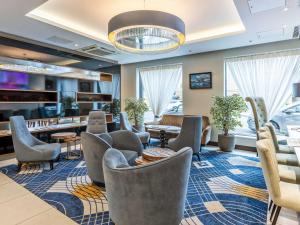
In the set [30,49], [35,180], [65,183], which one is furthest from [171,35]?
[30,49]

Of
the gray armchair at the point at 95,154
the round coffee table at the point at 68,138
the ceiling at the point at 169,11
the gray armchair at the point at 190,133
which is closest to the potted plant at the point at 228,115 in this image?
the gray armchair at the point at 190,133

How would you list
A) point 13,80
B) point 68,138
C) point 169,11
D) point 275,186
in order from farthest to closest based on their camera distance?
point 13,80
point 68,138
point 169,11
point 275,186

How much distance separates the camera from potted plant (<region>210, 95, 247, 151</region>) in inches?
200

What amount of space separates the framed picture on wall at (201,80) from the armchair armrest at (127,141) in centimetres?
314

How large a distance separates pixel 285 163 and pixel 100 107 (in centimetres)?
577

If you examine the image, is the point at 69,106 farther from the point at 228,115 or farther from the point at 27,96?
the point at 228,115

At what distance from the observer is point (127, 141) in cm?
395

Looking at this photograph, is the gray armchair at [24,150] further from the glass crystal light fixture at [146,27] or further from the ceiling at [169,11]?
the glass crystal light fixture at [146,27]

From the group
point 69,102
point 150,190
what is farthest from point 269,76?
point 69,102

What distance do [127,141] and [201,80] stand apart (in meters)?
3.37

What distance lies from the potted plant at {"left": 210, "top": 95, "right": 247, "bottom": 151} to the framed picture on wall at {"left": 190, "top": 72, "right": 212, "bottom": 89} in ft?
2.99

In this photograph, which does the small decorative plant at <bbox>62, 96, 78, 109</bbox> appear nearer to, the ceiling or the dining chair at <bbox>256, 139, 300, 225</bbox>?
the ceiling

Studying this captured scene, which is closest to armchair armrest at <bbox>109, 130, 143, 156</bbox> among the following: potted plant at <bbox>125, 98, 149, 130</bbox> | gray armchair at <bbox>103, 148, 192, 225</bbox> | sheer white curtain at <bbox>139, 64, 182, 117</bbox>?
gray armchair at <bbox>103, 148, 192, 225</bbox>

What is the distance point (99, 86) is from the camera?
7.21m
